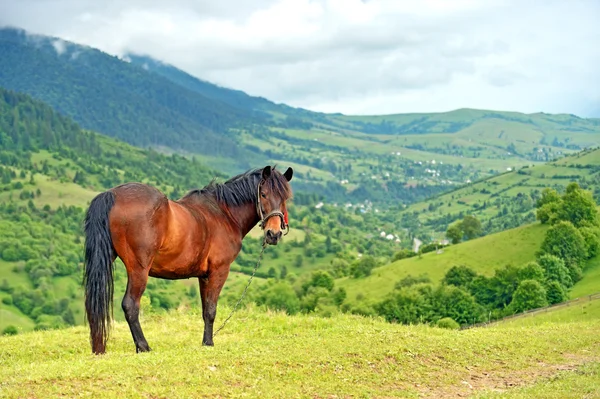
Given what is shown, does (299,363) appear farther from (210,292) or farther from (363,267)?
(363,267)

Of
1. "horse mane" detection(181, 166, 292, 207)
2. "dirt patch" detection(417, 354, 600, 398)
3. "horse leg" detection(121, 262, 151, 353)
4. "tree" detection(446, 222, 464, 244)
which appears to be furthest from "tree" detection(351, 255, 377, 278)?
"horse leg" detection(121, 262, 151, 353)

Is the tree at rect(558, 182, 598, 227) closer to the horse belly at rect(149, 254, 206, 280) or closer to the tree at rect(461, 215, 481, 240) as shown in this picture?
the tree at rect(461, 215, 481, 240)

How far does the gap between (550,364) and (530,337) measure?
2.21m

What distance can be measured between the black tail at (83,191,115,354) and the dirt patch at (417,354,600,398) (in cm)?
602

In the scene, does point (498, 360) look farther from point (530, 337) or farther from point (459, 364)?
point (530, 337)

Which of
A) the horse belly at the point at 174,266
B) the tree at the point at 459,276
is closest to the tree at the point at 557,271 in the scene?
the tree at the point at 459,276

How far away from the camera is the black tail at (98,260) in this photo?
12789 mm

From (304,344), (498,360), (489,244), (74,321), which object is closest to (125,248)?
(304,344)

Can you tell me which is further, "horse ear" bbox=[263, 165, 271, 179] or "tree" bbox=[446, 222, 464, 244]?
"tree" bbox=[446, 222, 464, 244]

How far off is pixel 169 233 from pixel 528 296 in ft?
276

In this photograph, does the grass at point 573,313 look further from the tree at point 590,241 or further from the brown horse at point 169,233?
the brown horse at point 169,233

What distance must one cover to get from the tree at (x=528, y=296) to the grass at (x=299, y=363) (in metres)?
74.8

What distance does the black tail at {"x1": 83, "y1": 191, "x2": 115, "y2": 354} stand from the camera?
504 inches

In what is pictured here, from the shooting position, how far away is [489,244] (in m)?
128
